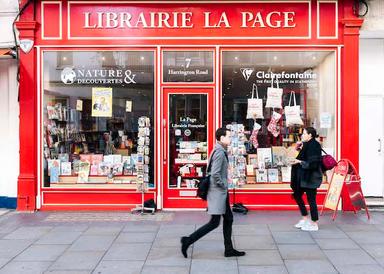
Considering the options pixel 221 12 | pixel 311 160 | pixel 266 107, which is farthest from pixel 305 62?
pixel 311 160

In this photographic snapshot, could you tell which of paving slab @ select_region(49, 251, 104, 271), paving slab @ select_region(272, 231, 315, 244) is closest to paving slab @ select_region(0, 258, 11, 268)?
paving slab @ select_region(49, 251, 104, 271)

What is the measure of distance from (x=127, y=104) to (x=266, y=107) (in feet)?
9.26

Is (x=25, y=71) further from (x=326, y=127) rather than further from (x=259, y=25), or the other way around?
(x=326, y=127)

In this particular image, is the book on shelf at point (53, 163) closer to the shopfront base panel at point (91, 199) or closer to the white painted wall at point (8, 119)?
the shopfront base panel at point (91, 199)

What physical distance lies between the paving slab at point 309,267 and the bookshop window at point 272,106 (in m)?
3.64

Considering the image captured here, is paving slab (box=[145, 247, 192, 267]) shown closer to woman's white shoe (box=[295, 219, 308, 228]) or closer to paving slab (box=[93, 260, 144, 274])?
paving slab (box=[93, 260, 144, 274])

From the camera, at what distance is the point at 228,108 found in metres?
10.2

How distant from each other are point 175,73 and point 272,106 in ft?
6.81

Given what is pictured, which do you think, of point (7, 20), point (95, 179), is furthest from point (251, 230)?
point (7, 20)

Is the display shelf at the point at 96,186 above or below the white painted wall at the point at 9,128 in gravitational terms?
below

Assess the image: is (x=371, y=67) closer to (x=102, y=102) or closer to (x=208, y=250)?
(x=102, y=102)

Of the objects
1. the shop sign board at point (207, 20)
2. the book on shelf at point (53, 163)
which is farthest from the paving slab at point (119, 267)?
the shop sign board at point (207, 20)

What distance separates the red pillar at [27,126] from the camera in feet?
33.3

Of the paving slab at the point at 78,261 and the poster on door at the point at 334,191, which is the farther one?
the poster on door at the point at 334,191
